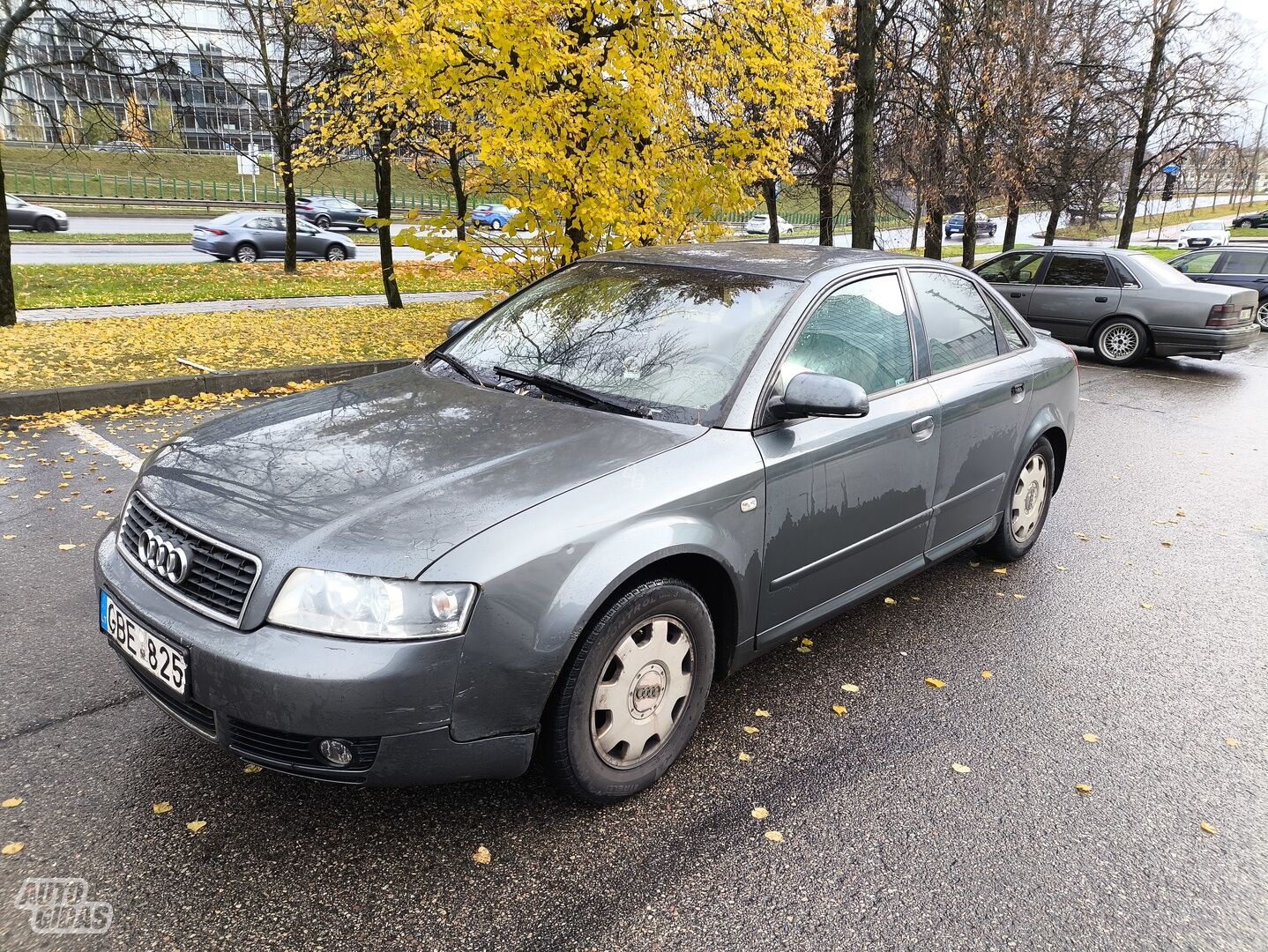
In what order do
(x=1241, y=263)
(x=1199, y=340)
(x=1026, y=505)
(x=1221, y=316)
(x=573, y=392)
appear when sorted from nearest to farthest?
1. (x=573, y=392)
2. (x=1026, y=505)
3. (x=1221, y=316)
4. (x=1199, y=340)
5. (x=1241, y=263)

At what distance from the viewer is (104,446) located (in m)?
6.50

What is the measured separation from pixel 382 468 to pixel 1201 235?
2033 inches

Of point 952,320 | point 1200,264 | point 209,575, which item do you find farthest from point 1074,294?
point 209,575

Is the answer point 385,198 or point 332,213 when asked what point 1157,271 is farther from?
point 332,213

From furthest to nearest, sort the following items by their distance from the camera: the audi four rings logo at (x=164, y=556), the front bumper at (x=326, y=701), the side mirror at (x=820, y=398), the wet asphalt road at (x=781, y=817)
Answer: the side mirror at (x=820, y=398), the audi four rings logo at (x=164, y=556), the wet asphalt road at (x=781, y=817), the front bumper at (x=326, y=701)

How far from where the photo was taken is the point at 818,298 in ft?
11.3

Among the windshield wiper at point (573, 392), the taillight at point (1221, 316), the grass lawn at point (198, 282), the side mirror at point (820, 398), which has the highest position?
the side mirror at point (820, 398)

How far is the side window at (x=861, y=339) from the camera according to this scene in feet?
11.0

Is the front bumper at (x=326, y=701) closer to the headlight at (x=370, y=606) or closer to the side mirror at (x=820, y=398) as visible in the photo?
the headlight at (x=370, y=606)

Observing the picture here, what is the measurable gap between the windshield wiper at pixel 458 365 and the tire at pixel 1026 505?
2.79 m

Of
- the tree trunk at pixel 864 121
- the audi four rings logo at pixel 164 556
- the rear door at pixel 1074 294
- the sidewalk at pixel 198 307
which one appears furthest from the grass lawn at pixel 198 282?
the audi four rings logo at pixel 164 556

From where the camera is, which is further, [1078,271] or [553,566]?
[1078,271]

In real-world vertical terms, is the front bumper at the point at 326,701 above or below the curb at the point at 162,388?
above

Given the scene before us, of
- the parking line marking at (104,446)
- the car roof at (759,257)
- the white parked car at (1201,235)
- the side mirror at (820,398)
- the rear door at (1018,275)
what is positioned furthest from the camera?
the white parked car at (1201,235)
